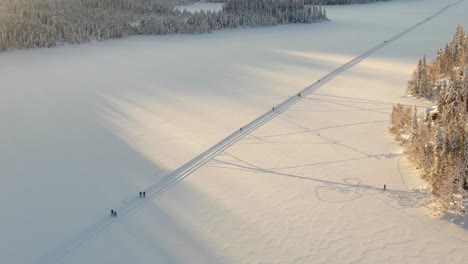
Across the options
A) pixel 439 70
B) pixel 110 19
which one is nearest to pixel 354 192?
pixel 439 70

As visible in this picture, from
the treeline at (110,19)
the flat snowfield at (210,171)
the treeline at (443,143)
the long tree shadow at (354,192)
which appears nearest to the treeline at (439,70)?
the flat snowfield at (210,171)

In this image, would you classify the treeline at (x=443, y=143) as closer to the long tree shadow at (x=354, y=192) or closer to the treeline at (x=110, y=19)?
the long tree shadow at (x=354, y=192)

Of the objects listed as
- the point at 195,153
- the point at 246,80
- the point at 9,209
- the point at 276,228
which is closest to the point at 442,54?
the point at 246,80

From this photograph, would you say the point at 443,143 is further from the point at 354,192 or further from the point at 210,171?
the point at 210,171

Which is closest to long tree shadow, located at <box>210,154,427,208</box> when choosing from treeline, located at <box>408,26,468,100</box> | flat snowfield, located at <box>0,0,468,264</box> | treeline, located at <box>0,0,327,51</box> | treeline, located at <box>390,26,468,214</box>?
flat snowfield, located at <box>0,0,468,264</box>

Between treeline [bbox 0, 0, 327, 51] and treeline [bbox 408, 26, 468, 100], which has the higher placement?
treeline [bbox 0, 0, 327, 51]

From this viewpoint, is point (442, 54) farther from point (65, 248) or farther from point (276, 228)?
point (65, 248)

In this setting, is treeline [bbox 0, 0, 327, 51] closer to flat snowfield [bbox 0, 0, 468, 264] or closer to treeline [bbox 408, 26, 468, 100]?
flat snowfield [bbox 0, 0, 468, 264]
